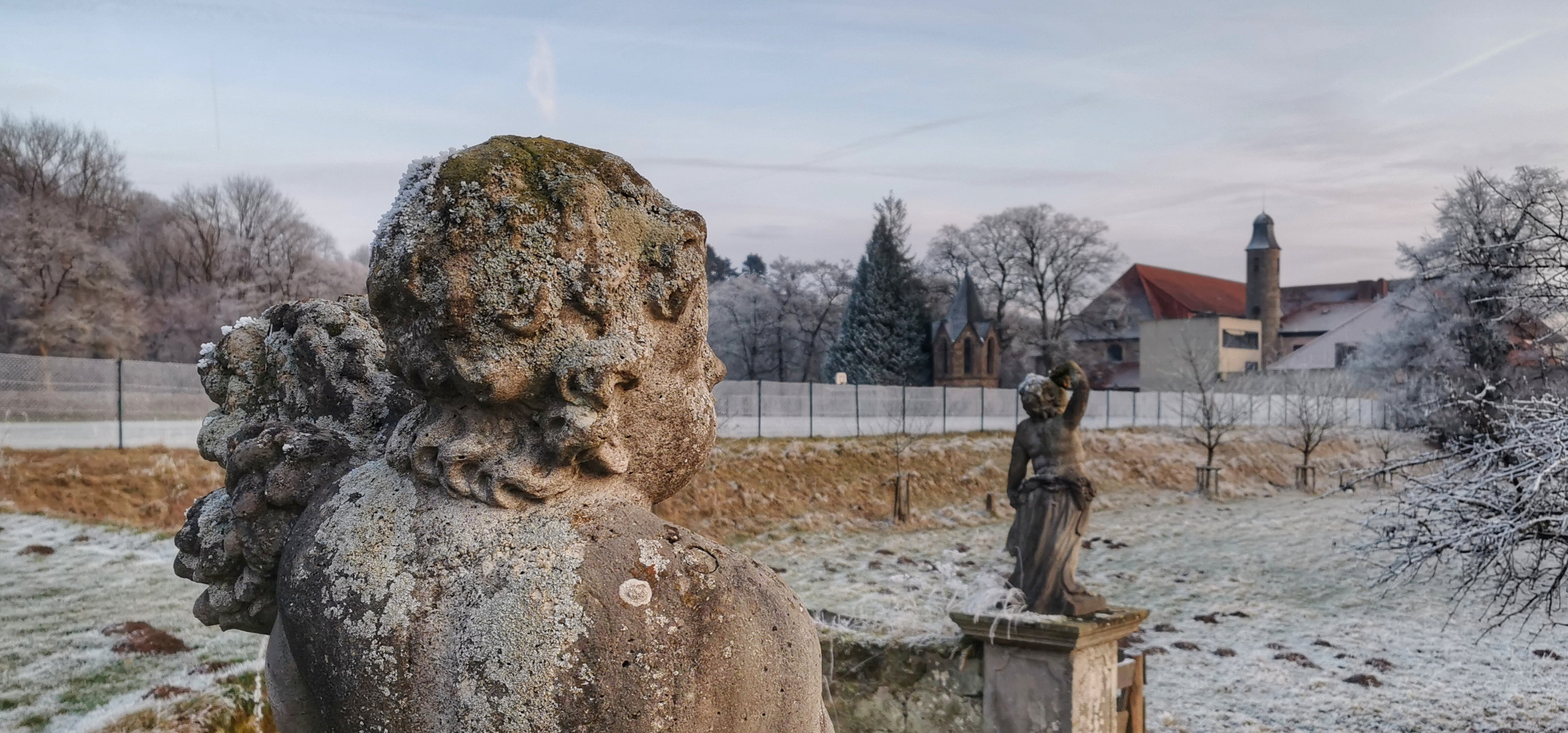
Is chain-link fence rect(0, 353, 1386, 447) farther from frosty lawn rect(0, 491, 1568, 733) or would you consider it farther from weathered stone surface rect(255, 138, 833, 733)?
weathered stone surface rect(255, 138, 833, 733)

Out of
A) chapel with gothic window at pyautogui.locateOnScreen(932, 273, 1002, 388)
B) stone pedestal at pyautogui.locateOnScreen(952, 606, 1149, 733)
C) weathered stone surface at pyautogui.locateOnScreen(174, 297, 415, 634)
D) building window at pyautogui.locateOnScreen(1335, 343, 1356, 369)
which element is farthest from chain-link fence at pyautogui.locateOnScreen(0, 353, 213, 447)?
building window at pyautogui.locateOnScreen(1335, 343, 1356, 369)

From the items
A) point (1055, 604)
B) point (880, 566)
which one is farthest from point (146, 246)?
point (1055, 604)

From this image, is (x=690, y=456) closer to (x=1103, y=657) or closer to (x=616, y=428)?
(x=616, y=428)

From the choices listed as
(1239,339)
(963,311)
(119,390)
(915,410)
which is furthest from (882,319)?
(119,390)

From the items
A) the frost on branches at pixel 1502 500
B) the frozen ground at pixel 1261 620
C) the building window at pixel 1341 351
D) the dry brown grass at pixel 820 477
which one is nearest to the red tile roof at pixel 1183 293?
the building window at pixel 1341 351

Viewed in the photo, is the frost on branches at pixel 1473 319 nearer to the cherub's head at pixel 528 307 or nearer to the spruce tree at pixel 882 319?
the cherub's head at pixel 528 307

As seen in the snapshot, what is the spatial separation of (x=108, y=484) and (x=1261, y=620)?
1462 centimetres

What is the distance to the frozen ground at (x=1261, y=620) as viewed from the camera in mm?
8461

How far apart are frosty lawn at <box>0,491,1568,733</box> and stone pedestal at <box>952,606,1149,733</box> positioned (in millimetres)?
416

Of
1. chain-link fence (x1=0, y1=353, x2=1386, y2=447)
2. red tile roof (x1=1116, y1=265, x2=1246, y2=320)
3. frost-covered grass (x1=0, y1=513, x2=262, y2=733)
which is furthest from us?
red tile roof (x1=1116, y1=265, x2=1246, y2=320)

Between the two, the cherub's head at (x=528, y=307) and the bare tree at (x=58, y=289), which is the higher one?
the bare tree at (x=58, y=289)

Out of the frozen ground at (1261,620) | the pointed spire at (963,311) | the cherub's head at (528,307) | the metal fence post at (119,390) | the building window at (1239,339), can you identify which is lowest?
the frozen ground at (1261,620)

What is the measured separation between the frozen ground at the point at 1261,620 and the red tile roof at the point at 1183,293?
46919 millimetres

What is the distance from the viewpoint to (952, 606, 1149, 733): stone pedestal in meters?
5.84
